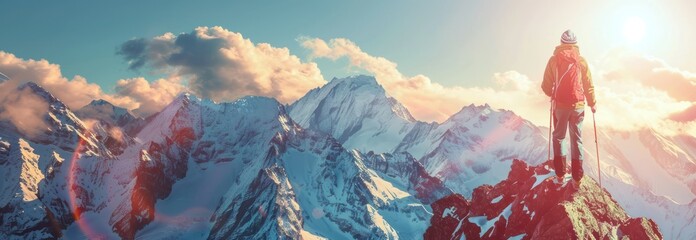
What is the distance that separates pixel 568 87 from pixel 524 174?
53.2m

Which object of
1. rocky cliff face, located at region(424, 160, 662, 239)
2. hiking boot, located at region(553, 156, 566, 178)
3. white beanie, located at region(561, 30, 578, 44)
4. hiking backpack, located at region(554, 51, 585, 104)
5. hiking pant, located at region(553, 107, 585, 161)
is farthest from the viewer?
rocky cliff face, located at region(424, 160, 662, 239)

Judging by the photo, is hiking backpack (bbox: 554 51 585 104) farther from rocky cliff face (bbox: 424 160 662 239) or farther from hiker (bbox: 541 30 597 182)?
rocky cliff face (bbox: 424 160 662 239)

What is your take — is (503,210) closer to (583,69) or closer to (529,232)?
(529,232)

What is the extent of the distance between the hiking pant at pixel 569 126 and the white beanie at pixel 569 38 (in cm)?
359

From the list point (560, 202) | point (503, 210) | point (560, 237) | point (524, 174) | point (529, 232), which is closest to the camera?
point (560, 237)

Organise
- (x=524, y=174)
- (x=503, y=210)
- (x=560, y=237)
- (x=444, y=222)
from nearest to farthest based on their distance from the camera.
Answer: (x=560, y=237)
(x=503, y=210)
(x=524, y=174)
(x=444, y=222)

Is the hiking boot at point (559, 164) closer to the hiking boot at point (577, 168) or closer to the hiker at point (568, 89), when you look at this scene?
the hiker at point (568, 89)

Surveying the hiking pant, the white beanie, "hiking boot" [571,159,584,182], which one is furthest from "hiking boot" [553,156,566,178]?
the white beanie

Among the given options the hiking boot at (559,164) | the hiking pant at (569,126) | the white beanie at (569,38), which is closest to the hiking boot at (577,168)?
the hiking pant at (569,126)

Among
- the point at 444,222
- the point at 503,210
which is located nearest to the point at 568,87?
the point at 503,210

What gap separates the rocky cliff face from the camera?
49406 mm

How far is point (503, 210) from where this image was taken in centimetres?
7262

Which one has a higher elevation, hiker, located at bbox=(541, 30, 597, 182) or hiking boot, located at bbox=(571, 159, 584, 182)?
hiker, located at bbox=(541, 30, 597, 182)

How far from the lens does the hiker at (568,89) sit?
3116cm
